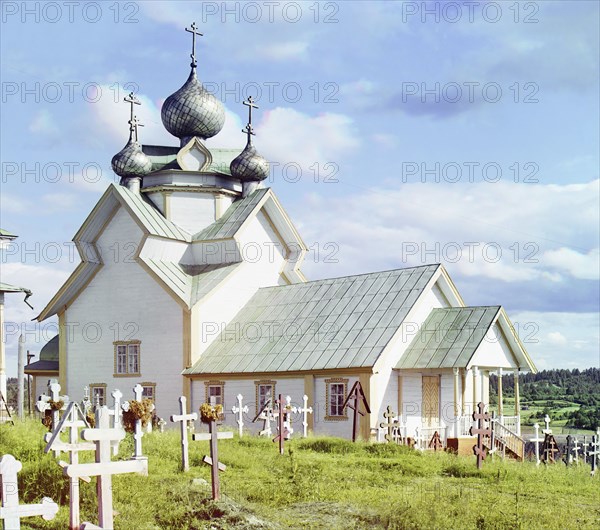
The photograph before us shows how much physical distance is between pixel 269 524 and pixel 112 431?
2.99 m

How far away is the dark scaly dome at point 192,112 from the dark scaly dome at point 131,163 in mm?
1983

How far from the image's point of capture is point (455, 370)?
89.6ft

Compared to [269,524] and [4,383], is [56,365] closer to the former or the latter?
[4,383]

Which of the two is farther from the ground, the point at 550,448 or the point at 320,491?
the point at 320,491

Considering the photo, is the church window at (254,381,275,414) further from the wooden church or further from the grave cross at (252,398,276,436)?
the grave cross at (252,398,276,436)

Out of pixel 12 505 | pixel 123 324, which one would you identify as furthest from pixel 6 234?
pixel 12 505

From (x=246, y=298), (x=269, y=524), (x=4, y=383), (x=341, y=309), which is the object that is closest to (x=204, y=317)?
(x=246, y=298)

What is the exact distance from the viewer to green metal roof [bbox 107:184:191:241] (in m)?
34.3

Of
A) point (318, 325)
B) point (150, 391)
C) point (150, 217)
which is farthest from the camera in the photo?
point (150, 217)

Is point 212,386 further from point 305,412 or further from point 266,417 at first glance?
point 305,412

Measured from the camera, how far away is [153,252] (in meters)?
34.3

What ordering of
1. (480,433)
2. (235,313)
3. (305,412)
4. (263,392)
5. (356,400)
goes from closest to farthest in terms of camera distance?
(480,433)
(356,400)
(305,412)
(263,392)
(235,313)

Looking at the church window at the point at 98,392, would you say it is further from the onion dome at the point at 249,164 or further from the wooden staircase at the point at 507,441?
the wooden staircase at the point at 507,441

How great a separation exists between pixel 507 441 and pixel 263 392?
7.55 meters
